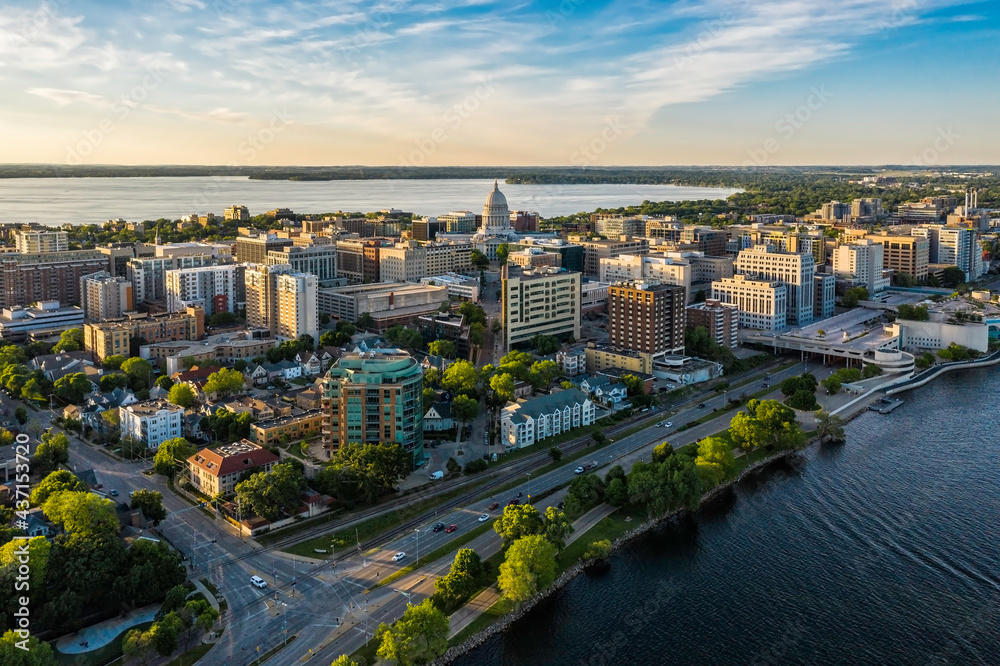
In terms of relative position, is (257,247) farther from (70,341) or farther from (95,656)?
(95,656)

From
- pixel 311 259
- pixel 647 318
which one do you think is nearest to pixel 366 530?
A: pixel 647 318

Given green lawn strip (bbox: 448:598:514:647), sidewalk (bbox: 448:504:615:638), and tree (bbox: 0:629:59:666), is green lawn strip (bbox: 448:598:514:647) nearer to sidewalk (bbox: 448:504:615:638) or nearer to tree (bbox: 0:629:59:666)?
sidewalk (bbox: 448:504:615:638)

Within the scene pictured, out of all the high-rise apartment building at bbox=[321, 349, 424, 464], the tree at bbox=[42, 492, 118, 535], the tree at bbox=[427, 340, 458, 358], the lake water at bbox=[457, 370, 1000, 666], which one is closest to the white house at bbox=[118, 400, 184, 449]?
the high-rise apartment building at bbox=[321, 349, 424, 464]

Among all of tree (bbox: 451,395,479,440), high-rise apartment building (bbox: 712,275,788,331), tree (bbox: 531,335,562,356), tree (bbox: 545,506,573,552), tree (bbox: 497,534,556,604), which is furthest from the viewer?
high-rise apartment building (bbox: 712,275,788,331)

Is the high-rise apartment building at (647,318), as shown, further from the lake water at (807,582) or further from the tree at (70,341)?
the tree at (70,341)

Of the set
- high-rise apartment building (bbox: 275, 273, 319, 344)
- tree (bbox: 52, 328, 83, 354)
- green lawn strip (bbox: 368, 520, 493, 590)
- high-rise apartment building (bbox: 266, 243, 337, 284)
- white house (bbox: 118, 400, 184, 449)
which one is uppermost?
high-rise apartment building (bbox: 266, 243, 337, 284)

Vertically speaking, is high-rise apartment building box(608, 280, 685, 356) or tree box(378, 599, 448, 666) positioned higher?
high-rise apartment building box(608, 280, 685, 356)

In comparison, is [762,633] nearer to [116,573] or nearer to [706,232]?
[116,573]
